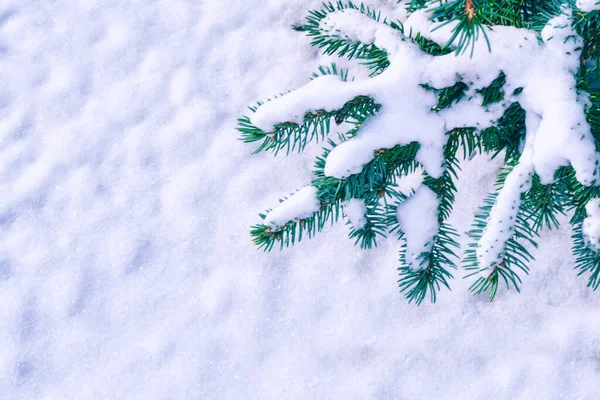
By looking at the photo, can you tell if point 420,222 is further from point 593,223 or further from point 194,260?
point 194,260

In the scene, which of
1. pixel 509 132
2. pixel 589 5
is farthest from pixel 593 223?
pixel 589 5

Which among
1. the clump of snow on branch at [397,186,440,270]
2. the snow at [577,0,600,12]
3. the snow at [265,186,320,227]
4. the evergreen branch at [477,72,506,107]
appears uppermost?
the snow at [577,0,600,12]

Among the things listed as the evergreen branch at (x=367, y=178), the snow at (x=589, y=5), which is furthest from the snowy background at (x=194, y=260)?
the snow at (x=589, y=5)

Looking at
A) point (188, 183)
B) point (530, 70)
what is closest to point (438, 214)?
point (530, 70)

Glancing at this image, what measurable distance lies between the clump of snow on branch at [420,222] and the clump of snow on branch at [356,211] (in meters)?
0.09

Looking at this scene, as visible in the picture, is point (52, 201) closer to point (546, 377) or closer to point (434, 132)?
point (434, 132)

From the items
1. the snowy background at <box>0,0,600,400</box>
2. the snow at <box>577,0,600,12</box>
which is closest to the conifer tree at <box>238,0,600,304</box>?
the snow at <box>577,0,600,12</box>

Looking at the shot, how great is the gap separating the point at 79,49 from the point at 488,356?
227cm

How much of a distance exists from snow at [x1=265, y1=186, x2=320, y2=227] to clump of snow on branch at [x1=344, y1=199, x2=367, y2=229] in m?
0.07

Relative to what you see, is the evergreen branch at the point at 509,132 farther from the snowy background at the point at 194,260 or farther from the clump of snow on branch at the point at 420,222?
the snowy background at the point at 194,260

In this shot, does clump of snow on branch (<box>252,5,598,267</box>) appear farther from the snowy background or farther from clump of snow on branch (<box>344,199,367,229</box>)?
the snowy background

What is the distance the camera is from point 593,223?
1034 millimetres

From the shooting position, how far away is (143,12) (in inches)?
99.5

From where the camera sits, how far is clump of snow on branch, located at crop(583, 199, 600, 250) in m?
1.03
